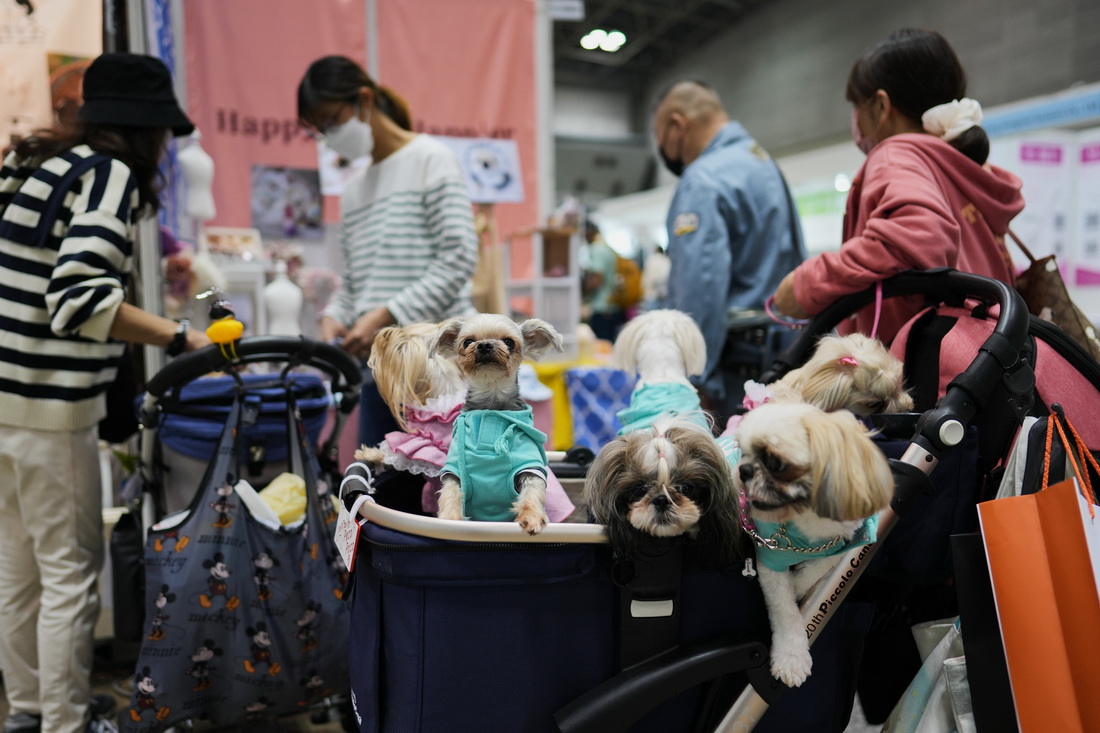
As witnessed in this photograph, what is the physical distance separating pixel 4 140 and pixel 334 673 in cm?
249

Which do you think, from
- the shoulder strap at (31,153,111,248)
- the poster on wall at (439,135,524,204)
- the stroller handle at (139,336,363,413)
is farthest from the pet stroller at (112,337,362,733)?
the poster on wall at (439,135,524,204)

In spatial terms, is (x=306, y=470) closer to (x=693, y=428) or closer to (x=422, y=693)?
(x=422, y=693)

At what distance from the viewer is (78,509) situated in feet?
6.03

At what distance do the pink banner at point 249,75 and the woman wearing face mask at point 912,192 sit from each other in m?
3.28

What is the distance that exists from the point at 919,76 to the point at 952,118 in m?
0.14

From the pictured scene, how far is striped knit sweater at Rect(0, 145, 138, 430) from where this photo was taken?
1695mm

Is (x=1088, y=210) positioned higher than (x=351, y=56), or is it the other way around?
(x=351, y=56)

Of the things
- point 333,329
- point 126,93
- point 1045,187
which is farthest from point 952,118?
point 1045,187

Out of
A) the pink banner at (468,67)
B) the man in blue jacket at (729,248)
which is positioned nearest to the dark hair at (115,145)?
the man in blue jacket at (729,248)

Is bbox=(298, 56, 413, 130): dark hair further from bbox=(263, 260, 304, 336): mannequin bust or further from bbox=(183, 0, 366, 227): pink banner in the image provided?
bbox=(183, 0, 366, 227): pink banner

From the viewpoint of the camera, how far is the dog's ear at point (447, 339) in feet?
4.34

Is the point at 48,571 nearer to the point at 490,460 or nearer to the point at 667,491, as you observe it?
the point at 490,460

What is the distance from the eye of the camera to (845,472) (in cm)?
88

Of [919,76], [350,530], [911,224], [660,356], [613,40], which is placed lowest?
[350,530]
